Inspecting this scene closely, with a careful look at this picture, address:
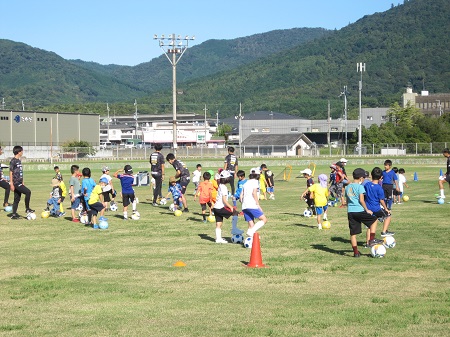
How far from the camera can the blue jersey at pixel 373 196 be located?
16641mm

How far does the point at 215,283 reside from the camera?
1364 centimetres

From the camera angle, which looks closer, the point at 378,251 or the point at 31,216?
the point at 378,251

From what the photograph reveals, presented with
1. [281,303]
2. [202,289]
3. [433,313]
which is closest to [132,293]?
[202,289]

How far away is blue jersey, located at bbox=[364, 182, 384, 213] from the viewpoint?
16.6 metres

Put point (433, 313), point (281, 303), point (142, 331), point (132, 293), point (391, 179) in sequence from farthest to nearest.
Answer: point (391, 179), point (132, 293), point (281, 303), point (433, 313), point (142, 331)

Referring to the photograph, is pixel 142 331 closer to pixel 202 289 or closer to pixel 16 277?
pixel 202 289

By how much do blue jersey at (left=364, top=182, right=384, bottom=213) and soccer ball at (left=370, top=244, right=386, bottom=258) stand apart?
33.6 inches

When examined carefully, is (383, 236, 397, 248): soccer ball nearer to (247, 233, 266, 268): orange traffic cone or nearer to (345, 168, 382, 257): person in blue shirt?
(345, 168, 382, 257): person in blue shirt

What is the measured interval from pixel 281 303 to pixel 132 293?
253 centimetres

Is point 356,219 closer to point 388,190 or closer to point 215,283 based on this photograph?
point 215,283

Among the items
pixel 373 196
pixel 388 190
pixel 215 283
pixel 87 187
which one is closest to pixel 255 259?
pixel 215 283

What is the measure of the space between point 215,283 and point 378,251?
13.6 feet

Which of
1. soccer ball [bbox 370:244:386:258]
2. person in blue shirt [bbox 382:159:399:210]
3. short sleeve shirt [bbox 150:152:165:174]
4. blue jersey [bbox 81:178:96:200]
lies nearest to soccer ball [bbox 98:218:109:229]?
blue jersey [bbox 81:178:96:200]

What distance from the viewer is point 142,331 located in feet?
33.6
